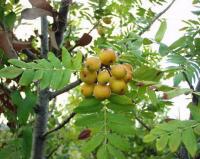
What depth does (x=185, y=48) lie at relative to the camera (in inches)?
77.7

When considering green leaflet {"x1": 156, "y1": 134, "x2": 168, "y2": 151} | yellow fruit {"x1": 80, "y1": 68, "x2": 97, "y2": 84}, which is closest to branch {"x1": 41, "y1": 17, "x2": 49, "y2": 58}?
yellow fruit {"x1": 80, "y1": 68, "x2": 97, "y2": 84}

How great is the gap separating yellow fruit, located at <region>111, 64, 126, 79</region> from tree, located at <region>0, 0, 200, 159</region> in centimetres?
5

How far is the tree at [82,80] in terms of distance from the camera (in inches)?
52.4

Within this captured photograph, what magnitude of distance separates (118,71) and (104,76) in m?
0.04

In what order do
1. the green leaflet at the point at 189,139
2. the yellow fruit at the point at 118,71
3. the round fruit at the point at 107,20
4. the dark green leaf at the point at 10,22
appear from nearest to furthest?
1. the yellow fruit at the point at 118,71
2. the green leaflet at the point at 189,139
3. the dark green leaf at the point at 10,22
4. the round fruit at the point at 107,20

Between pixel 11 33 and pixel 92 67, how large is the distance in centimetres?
47

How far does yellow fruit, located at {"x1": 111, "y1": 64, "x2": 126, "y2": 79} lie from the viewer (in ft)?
4.09

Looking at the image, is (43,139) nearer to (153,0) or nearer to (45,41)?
(45,41)

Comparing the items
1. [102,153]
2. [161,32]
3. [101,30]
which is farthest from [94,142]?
[101,30]

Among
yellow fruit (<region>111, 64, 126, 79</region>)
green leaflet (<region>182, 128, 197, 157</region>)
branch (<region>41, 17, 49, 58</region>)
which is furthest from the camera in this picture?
branch (<region>41, 17, 49, 58</region>)

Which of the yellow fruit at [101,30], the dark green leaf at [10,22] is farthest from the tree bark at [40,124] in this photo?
the yellow fruit at [101,30]

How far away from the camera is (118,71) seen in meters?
1.25

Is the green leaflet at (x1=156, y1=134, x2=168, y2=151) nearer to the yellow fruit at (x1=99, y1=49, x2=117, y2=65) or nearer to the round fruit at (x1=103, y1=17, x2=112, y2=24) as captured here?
the yellow fruit at (x1=99, y1=49, x2=117, y2=65)

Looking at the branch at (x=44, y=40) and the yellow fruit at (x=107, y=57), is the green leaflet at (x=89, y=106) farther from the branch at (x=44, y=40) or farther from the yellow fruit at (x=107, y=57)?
the branch at (x=44, y=40)
